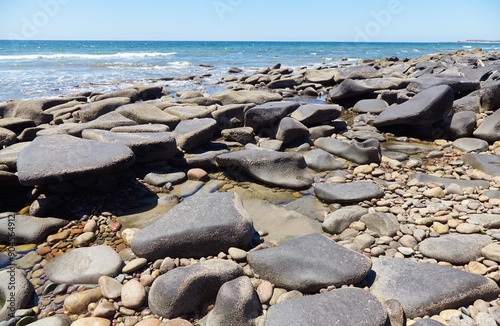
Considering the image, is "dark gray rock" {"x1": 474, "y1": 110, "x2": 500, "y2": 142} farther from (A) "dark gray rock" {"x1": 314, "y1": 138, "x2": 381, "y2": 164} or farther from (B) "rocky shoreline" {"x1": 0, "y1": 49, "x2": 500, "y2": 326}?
(A) "dark gray rock" {"x1": 314, "y1": 138, "x2": 381, "y2": 164}

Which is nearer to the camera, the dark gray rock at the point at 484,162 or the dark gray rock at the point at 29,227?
the dark gray rock at the point at 29,227

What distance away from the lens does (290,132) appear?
15.6ft

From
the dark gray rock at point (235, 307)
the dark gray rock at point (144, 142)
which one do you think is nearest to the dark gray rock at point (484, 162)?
the dark gray rock at point (235, 307)

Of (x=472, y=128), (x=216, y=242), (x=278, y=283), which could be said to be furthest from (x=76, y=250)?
(x=472, y=128)

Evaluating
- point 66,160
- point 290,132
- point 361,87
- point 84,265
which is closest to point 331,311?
point 84,265

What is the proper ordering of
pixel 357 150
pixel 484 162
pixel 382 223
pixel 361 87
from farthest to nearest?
pixel 361 87 → pixel 357 150 → pixel 484 162 → pixel 382 223

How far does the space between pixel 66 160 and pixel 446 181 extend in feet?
12.2

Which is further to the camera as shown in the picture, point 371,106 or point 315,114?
point 371,106

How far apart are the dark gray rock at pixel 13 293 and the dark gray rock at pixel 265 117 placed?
369 centimetres

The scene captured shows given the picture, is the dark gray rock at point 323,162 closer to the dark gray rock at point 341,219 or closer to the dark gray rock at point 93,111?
the dark gray rock at point 341,219

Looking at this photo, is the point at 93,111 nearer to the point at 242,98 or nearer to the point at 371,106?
the point at 242,98

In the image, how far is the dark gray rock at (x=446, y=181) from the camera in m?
3.33

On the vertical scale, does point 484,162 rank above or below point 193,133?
below

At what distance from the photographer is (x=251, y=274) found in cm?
217
